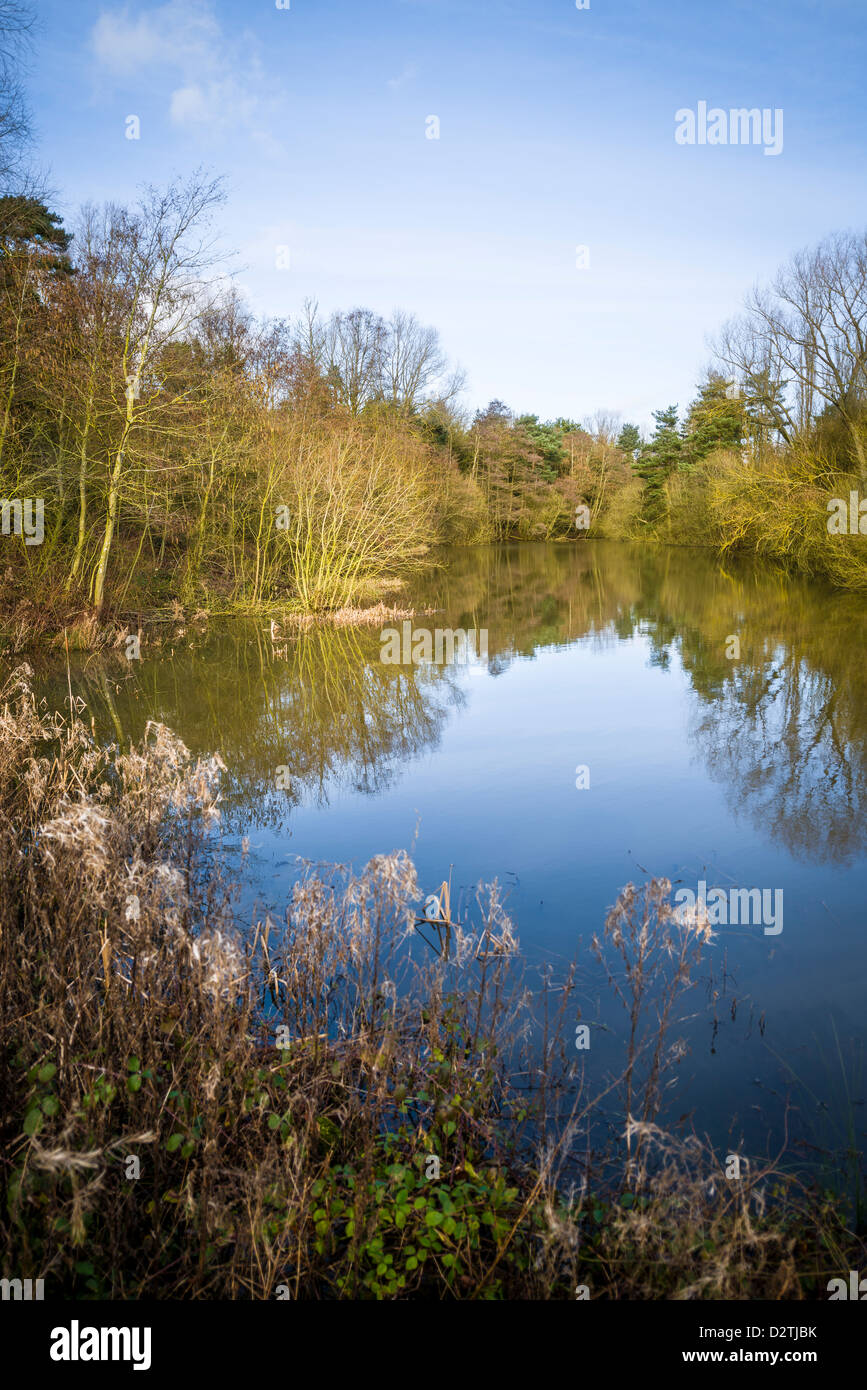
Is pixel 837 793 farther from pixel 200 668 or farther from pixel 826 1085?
pixel 200 668

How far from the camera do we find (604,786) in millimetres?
9211

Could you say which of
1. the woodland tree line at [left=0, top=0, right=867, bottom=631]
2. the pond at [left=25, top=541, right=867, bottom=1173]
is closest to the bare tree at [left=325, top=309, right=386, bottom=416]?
the woodland tree line at [left=0, top=0, right=867, bottom=631]

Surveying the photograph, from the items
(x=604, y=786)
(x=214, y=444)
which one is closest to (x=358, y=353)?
(x=214, y=444)

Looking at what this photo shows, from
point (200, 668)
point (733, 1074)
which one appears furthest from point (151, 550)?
point (733, 1074)

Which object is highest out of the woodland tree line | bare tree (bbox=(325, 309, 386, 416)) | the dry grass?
bare tree (bbox=(325, 309, 386, 416))

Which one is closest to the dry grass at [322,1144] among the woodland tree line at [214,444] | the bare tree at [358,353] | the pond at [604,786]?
the pond at [604,786]

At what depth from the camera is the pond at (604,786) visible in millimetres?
4816

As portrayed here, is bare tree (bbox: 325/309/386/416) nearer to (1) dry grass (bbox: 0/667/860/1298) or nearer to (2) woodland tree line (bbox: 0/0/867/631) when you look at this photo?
(2) woodland tree line (bbox: 0/0/867/631)

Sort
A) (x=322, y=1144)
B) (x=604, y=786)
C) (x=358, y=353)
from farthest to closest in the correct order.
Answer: (x=358, y=353)
(x=604, y=786)
(x=322, y=1144)

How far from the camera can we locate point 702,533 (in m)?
48.4

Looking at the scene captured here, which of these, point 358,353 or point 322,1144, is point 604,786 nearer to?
point 322,1144

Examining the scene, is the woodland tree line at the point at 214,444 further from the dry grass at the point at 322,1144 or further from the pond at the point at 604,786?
the dry grass at the point at 322,1144

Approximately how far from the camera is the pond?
4.82m

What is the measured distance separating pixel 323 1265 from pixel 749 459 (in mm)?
35422
